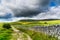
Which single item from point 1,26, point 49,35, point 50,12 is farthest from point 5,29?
point 49,35

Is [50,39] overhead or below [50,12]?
below

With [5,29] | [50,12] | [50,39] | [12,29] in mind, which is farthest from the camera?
[12,29]

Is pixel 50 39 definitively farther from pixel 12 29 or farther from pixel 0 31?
pixel 12 29

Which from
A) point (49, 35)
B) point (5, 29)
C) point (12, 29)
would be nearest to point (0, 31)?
point (5, 29)

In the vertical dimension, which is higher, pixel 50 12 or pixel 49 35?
pixel 50 12

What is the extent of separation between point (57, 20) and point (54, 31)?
528 inches

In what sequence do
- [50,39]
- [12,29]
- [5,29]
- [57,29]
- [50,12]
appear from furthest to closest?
[12,29] → [5,29] → [50,12] → [57,29] → [50,39]

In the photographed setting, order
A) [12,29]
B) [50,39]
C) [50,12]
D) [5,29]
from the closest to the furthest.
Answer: [50,39]
[50,12]
[5,29]
[12,29]

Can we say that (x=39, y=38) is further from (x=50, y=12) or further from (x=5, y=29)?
(x=5, y=29)

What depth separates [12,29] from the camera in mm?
47188

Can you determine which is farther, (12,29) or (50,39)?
(12,29)

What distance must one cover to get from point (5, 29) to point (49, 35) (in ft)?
54.2

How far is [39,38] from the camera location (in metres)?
27.8

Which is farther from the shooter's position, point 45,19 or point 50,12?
point 45,19
